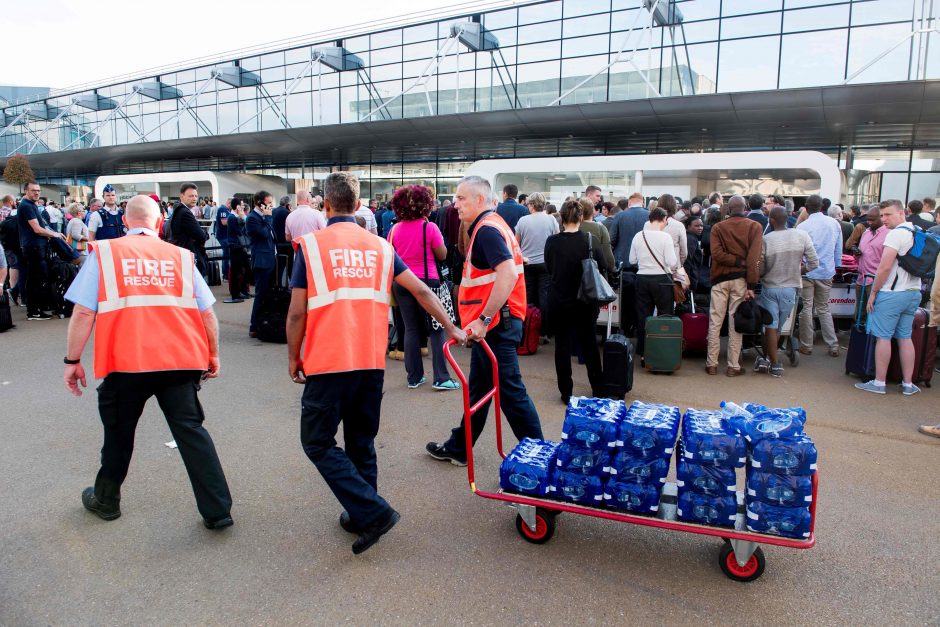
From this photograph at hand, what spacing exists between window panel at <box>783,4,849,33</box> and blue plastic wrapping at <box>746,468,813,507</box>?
23.3 metres

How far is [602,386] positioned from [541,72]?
2293cm

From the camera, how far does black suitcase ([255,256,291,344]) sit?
27.3 ft

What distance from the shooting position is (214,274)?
14.1m

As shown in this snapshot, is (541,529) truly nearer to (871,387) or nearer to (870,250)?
(871,387)

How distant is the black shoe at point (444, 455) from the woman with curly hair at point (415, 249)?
175 cm

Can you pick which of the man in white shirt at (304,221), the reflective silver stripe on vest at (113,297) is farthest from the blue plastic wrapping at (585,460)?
the man in white shirt at (304,221)

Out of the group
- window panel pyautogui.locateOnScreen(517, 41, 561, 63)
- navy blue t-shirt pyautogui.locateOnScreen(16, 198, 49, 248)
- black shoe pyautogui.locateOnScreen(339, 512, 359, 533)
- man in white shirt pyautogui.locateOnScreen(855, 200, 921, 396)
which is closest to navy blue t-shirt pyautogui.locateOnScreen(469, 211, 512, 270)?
black shoe pyautogui.locateOnScreen(339, 512, 359, 533)

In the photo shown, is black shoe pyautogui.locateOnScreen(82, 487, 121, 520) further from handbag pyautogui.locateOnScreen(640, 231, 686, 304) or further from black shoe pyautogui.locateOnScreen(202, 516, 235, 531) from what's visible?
handbag pyautogui.locateOnScreen(640, 231, 686, 304)

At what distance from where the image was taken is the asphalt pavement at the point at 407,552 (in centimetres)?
276

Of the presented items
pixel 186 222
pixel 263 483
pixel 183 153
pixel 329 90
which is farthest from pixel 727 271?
pixel 183 153

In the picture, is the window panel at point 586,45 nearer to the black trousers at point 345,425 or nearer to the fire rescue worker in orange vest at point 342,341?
the fire rescue worker in orange vest at point 342,341

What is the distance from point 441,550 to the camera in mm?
3232

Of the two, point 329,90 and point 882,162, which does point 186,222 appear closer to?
point 882,162

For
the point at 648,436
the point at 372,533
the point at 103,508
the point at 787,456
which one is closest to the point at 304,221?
the point at 103,508
